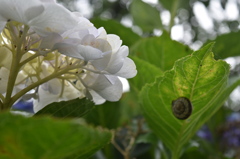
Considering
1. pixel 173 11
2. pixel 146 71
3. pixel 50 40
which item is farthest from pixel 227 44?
pixel 50 40

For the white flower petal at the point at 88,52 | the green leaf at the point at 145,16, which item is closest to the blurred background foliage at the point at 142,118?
the green leaf at the point at 145,16

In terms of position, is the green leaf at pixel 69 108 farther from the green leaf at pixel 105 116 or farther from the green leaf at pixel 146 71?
the green leaf at pixel 105 116

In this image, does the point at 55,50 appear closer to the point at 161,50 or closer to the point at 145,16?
the point at 161,50

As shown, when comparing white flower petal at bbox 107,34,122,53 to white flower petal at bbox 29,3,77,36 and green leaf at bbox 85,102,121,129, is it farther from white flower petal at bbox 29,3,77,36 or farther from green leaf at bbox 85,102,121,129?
green leaf at bbox 85,102,121,129

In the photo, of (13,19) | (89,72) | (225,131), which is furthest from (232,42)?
(13,19)

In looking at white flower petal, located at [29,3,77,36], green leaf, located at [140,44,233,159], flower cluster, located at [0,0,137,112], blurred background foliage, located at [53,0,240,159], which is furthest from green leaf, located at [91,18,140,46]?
white flower petal, located at [29,3,77,36]

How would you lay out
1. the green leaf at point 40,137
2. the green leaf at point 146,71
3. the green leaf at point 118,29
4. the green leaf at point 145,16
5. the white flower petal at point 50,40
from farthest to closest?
the green leaf at point 145,16 < the green leaf at point 118,29 < the green leaf at point 146,71 < the white flower petal at point 50,40 < the green leaf at point 40,137

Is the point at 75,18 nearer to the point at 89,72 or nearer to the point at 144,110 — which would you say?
the point at 89,72
